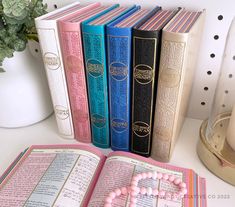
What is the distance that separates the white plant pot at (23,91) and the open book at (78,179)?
0.11 metres

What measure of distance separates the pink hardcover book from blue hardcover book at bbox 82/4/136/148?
0.01 meters

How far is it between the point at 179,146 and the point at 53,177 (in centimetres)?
25

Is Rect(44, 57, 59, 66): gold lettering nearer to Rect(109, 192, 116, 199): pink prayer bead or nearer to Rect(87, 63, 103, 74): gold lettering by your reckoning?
Rect(87, 63, 103, 74): gold lettering

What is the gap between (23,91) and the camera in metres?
0.53

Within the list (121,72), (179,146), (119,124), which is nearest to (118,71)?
(121,72)

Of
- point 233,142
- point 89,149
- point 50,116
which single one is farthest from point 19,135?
point 233,142

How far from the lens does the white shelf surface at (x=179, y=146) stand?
426mm

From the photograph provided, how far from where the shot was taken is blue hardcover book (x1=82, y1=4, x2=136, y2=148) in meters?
0.41

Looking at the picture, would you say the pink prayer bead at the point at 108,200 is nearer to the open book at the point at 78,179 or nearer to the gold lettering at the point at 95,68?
the open book at the point at 78,179

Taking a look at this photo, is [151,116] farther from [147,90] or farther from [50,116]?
[50,116]

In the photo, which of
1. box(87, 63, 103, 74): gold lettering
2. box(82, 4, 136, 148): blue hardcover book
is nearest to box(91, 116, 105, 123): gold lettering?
box(82, 4, 136, 148): blue hardcover book

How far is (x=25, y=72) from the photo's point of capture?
0.53 metres

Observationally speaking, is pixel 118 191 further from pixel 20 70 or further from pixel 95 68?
pixel 20 70

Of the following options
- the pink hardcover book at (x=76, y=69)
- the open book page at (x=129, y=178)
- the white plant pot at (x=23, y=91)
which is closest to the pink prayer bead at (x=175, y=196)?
the open book page at (x=129, y=178)
